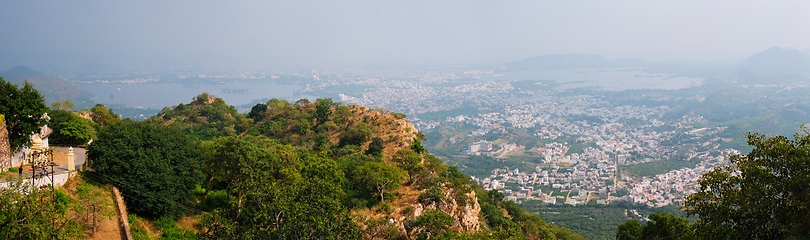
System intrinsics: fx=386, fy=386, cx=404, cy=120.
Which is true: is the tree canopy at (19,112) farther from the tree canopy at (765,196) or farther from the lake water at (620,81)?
the lake water at (620,81)

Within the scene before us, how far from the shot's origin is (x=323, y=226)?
38.8ft

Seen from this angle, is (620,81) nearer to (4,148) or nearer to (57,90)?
(4,148)

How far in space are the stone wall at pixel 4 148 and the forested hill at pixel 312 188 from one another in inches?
97.1

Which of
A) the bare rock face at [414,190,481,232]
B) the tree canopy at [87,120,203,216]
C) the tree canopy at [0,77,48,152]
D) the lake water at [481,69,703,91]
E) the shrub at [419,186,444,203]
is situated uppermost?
the lake water at [481,69,703,91]

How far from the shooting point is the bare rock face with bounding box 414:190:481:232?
752 inches

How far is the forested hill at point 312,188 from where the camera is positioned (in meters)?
12.2

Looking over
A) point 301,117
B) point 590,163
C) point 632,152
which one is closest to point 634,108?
point 632,152

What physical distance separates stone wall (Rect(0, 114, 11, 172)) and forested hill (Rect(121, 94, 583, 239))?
2467 mm

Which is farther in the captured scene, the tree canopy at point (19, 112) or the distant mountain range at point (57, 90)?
the distant mountain range at point (57, 90)

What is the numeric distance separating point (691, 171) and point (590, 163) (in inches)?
541

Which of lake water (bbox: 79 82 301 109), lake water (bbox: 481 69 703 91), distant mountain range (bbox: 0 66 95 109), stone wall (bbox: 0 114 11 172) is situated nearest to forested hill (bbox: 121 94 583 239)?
stone wall (bbox: 0 114 11 172)

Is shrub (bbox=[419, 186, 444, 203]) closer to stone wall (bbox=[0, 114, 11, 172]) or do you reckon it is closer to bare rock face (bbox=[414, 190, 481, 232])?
bare rock face (bbox=[414, 190, 481, 232])

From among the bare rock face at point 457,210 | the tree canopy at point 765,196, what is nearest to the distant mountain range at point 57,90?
the bare rock face at point 457,210

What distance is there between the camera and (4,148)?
13656mm
